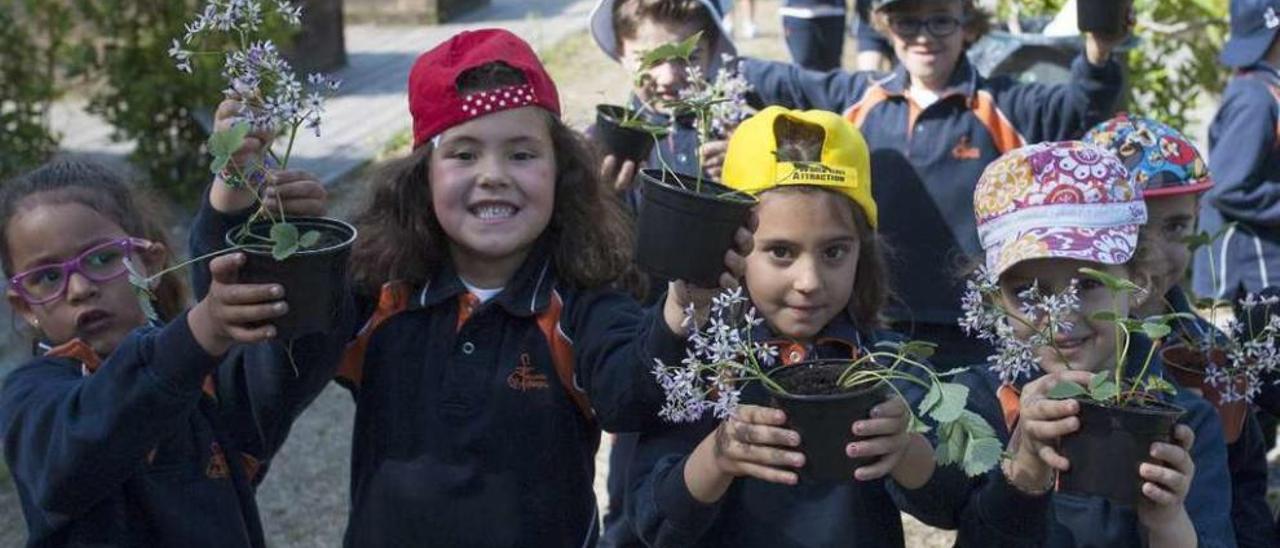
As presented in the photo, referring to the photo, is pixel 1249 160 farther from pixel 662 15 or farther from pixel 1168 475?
pixel 1168 475

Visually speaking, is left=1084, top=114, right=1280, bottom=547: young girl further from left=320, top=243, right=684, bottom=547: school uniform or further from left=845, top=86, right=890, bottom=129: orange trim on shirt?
left=320, top=243, right=684, bottom=547: school uniform

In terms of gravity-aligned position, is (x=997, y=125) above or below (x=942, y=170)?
above

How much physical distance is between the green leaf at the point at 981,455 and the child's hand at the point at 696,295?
0.46 meters

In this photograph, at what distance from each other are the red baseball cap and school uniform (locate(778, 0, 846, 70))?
2626mm

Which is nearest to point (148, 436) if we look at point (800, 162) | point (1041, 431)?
point (800, 162)

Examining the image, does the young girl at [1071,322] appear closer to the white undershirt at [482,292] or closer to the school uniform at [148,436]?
the white undershirt at [482,292]

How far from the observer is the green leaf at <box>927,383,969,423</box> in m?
2.25

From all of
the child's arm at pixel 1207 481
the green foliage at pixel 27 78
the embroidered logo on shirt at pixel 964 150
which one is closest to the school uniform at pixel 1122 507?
the child's arm at pixel 1207 481

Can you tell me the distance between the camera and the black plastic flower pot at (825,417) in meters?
2.28

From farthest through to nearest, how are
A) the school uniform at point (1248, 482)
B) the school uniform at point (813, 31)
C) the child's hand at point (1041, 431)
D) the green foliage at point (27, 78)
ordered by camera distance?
the green foliage at point (27, 78) < the school uniform at point (813, 31) < the school uniform at point (1248, 482) < the child's hand at point (1041, 431)

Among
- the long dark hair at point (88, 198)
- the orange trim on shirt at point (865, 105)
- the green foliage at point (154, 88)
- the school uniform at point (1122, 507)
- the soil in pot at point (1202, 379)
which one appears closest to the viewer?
the school uniform at point (1122, 507)

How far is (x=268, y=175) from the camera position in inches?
105

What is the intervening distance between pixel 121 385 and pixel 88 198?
530 mm

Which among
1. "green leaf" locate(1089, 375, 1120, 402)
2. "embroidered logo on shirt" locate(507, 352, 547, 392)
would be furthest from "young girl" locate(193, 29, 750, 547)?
"green leaf" locate(1089, 375, 1120, 402)
